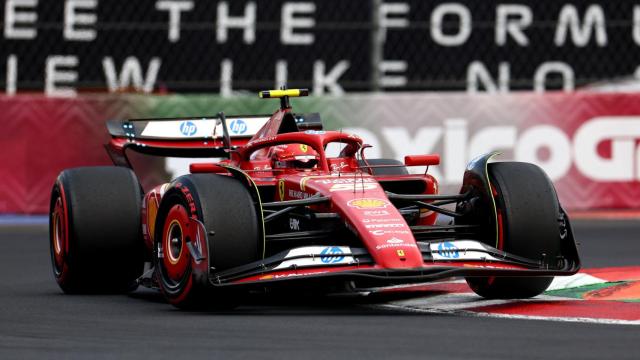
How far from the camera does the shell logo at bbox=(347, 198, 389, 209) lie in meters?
8.14

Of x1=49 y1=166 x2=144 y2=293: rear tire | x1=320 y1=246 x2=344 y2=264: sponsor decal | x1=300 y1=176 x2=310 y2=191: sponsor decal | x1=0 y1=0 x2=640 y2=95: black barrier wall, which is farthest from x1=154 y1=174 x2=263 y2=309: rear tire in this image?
x1=0 y1=0 x2=640 y2=95: black barrier wall

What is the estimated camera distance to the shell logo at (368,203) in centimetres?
814

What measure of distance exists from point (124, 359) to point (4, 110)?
31.1 feet

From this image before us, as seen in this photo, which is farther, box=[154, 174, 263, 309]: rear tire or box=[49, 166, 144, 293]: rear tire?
box=[49, 166, 144, 293]: rear tire

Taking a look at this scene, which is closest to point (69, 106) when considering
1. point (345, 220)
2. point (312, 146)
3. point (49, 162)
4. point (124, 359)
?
point (49, 162)

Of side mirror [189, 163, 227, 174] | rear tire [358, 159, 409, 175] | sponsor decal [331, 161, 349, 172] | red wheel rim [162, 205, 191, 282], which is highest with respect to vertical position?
side mirror [189, 163, 227, 174]

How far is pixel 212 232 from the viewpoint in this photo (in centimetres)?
802

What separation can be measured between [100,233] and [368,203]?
2.16 m

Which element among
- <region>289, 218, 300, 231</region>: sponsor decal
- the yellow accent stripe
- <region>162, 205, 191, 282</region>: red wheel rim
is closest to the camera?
<region>162, 205, 191, 282</region>: red wheel rim

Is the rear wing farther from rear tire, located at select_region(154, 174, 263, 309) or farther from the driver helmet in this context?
rear tire, located at select_region(154, 174, 263, 309)

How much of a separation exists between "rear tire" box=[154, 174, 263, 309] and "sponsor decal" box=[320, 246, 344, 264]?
346 millimetres

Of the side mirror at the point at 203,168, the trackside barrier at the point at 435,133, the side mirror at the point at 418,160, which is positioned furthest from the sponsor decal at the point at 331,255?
the trackside barrier at the point at 435,133

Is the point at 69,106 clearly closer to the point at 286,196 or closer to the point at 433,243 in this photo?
the point at 286,196

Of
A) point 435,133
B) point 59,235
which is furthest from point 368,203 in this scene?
point 435,133
